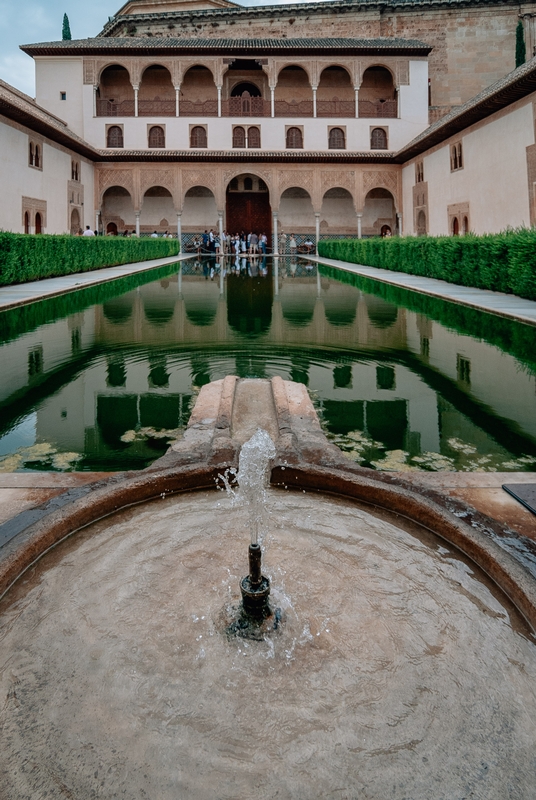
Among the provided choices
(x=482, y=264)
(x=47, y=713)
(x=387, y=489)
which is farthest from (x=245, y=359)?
(x=482, y=264)

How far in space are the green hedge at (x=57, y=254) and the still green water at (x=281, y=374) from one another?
3386 millimetres

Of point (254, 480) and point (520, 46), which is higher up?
point (520, 46)

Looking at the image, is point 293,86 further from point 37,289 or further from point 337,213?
point 37,289

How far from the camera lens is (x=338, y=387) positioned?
538 centimetres

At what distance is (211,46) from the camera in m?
30.4

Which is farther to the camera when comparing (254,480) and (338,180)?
(338,180)

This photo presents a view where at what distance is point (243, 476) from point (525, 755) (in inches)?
53.4

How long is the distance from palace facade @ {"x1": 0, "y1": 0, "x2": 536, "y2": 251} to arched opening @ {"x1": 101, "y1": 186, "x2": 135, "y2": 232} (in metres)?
0.07

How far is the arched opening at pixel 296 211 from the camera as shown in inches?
1351

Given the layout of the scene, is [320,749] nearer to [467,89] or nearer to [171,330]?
[171,330]

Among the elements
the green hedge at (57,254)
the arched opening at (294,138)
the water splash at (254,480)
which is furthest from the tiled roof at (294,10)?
the water splash at (254,480)

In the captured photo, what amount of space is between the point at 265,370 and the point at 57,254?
39.7 feet

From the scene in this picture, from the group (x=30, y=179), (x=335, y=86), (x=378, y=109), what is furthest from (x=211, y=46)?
(x=30, y=179)

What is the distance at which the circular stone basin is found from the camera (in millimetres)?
1511
